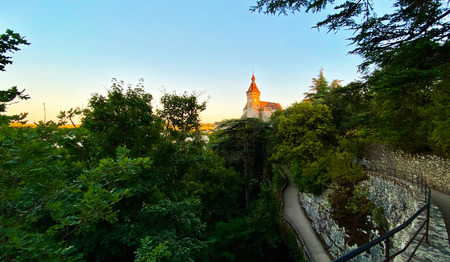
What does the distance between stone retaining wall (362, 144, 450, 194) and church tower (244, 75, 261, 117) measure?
3728 centimetres

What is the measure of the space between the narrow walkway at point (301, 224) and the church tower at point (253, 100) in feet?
112

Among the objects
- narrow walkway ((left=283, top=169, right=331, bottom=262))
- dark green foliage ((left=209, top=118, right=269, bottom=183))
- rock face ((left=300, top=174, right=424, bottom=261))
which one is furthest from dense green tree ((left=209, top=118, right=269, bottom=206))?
rock face ((left=300, top=174, right=424, bottom=261))

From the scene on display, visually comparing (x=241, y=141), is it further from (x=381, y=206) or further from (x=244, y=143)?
(x=381, y=206)

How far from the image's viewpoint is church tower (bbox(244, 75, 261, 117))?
52366mm

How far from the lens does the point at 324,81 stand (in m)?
30.6

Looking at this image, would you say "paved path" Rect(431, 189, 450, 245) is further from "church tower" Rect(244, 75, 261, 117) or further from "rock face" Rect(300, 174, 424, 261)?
"church tower" Rect(244, 75, 261, 117)

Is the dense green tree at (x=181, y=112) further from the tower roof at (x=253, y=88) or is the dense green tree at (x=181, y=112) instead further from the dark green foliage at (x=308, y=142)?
the tower roof at (x=253, y=88)

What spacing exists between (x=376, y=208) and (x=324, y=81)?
25923mm

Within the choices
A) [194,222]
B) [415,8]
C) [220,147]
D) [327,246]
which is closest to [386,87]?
[415,8]

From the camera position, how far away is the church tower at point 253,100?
2062 inches

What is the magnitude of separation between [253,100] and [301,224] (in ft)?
139

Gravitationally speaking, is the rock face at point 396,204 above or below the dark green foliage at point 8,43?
below

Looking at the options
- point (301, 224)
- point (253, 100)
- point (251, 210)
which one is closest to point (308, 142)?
point (301, 224)

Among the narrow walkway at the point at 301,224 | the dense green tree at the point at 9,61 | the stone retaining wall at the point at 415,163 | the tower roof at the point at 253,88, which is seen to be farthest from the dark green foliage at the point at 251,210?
the tower roof at the point at 253,88
